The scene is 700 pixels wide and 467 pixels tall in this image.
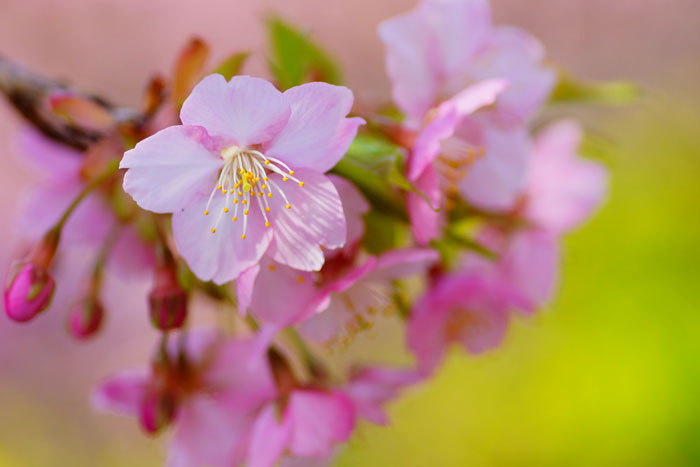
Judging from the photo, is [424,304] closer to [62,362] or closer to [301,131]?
[301,131]

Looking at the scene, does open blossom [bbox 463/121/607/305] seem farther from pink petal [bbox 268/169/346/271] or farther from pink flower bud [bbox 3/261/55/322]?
pink flower bud [bbox 3/261/55/322]

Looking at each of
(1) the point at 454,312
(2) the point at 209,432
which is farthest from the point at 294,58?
(2) the point at 209,432

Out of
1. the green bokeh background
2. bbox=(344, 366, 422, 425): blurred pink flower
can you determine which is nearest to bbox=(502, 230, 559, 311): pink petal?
bbox=(344, 366, 422, 425): blurred pink flower

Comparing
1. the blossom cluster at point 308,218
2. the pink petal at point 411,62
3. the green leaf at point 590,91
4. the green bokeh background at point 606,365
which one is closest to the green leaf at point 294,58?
the blossom cluster at point 308,218

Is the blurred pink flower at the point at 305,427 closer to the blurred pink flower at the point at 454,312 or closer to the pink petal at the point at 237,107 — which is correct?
the blurred pink flower at the point at 454,312

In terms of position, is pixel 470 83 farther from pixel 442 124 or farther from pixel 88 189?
pixel 88 189

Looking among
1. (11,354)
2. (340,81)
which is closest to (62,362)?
(11,354)
